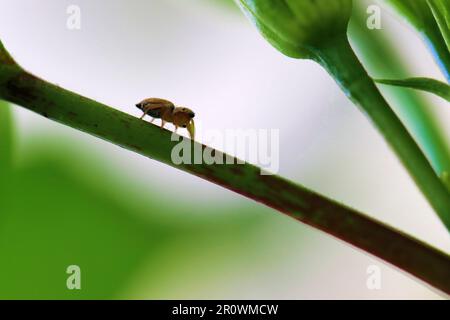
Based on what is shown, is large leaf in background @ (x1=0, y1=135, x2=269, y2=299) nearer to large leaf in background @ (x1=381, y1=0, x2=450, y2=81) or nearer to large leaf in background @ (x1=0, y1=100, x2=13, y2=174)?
large leaf in background @ (x1=0, y1=100, x2=13, y2=174)

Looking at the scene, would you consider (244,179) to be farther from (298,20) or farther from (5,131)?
(5,131)

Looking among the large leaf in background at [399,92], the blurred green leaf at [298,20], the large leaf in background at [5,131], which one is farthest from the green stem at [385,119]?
the large leaf in background at [5,131]

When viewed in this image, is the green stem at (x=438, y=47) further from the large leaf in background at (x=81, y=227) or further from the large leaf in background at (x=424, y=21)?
the large leaf in background at (x=81, y=227)

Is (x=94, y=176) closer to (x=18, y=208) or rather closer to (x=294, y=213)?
(x=18, y=208)

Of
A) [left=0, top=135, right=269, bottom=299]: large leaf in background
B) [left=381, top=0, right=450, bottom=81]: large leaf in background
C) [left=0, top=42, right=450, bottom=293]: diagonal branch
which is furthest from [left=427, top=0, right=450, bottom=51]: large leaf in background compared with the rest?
[left=0, top=135, right=269, bottom=299]: large leaf in background
